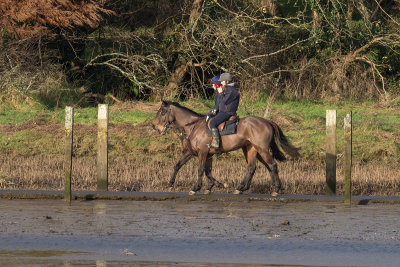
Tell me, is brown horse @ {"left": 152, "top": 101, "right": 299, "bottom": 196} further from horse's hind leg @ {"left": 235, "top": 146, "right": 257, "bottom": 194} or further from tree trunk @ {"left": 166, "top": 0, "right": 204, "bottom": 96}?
tree trunk @ {"left": 166, "top": 0, "right": 204, "bottom": 96}

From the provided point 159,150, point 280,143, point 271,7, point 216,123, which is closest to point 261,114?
point 159,150

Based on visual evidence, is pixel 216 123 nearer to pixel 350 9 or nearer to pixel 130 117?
pixel 130 117

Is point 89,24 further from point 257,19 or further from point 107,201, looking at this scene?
point 107,201

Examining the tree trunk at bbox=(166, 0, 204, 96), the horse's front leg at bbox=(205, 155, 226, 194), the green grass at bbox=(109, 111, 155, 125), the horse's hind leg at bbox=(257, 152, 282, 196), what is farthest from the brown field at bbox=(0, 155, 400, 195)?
the tree trunk at bbox=(166, 0, 204, 96)

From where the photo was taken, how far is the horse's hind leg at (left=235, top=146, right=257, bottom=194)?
1831cm

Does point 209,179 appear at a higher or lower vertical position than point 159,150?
lower

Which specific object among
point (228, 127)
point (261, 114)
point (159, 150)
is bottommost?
point (159, 150)

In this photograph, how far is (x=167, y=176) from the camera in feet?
68.0

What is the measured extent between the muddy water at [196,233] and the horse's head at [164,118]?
3.16m

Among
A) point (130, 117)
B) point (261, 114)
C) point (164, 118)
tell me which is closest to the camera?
point (164, 118)

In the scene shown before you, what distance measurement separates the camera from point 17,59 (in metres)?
31.3

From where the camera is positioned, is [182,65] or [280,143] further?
[182,65]

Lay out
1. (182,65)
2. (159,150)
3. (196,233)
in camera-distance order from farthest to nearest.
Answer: (182,65), (159,150), (196,233)

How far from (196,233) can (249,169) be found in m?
6.32
